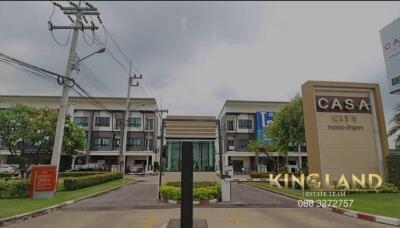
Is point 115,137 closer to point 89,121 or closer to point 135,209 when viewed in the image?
point 89,121

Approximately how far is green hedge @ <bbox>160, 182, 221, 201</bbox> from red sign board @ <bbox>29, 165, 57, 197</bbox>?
5.94 metres

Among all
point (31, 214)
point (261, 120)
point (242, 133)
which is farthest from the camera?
point (242, 133)

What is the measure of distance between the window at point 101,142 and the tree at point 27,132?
83.1 feet

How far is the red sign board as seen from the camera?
1706 cm

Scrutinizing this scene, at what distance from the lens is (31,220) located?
11.6m

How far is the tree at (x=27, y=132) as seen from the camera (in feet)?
107

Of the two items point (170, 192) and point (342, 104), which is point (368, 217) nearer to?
point (170, 192)

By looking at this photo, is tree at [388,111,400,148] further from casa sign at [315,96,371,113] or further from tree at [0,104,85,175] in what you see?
tree at [0,104,85,175]

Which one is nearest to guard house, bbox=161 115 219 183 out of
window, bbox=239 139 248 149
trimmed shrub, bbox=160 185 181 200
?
trimmed shrub, bbox=160 185 181 200

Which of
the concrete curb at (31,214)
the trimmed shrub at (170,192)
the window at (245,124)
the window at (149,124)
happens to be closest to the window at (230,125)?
the window at (245,124)

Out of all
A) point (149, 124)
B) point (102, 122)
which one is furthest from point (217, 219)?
point (102, 122)

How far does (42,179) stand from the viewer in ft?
56.4

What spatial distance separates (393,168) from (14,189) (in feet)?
71.1

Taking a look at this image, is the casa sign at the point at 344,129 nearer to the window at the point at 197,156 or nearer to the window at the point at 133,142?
the window at the point at 197,156
